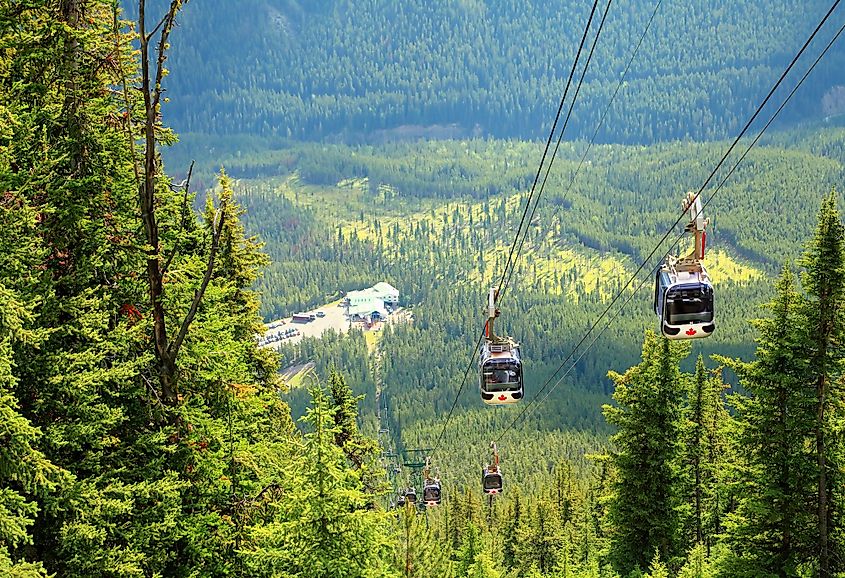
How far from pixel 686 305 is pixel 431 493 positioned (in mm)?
22808

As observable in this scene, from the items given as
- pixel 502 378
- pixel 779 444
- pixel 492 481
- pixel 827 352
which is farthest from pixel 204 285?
pixel 492 481

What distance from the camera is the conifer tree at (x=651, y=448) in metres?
29.5

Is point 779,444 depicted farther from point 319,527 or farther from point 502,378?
point 319,527

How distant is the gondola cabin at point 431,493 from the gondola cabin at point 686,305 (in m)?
21.9

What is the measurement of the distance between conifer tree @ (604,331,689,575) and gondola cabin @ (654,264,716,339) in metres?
14.2

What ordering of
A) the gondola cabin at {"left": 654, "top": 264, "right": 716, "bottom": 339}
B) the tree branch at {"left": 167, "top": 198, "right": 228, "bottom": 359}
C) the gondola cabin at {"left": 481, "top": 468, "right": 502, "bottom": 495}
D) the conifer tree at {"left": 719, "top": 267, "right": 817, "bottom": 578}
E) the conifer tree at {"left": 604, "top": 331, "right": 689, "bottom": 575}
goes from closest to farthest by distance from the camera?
the tree branch at {"left": 167, "top": 198, "right": 228, "bottom": 359}, the gondola cabin at {"left": 654, "top": 264, "right": 716, "bottom": 339}, the conifer tree at {"left": 719, "top": 267, "right": 817, "bottom": 578}, the conifer tree at {"left": 604, "top": 331, "right": 689, "bottom": 575}, the gondola cabin at {"left": 481, "top": 468, "right": 502, "bottom": 495}

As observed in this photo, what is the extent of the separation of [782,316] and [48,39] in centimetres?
1869

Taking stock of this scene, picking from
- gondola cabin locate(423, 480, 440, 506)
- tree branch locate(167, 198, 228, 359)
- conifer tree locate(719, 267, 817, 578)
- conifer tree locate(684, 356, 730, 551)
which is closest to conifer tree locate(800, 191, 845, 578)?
conifer tree locate(719, 267, 817, 578)

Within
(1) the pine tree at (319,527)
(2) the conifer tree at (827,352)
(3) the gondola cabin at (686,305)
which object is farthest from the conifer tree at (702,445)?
(1) the pine tree at (319,527)

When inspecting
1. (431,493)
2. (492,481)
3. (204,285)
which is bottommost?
(431,493)

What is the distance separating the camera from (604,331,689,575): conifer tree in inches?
1160

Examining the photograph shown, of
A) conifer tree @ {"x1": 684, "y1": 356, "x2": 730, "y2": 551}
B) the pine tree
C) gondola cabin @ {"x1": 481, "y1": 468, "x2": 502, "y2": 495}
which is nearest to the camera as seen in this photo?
the pine tree

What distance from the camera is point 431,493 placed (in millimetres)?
36031

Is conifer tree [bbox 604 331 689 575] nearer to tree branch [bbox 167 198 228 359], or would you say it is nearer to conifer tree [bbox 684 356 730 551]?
conifer tree [bbox 684 356 730 551]
